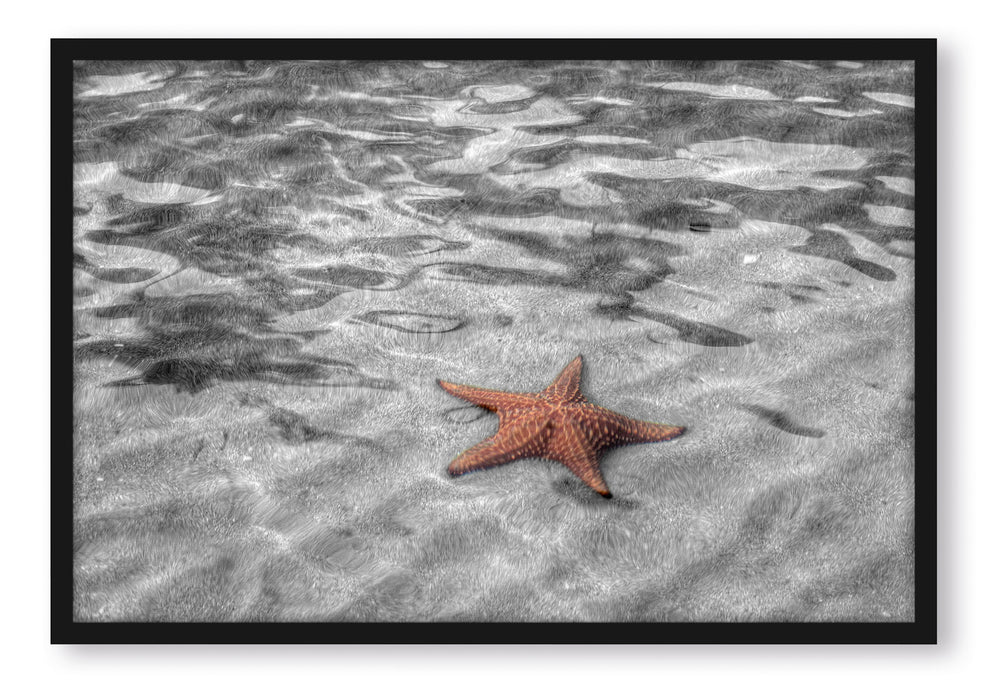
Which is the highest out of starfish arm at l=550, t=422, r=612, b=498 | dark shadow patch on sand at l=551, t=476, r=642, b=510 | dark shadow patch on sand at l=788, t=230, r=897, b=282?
dark shadow patch on sand at l=788, t=230, r=897, b=282

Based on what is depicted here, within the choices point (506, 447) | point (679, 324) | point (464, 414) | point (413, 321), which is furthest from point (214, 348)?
point (679, 324)

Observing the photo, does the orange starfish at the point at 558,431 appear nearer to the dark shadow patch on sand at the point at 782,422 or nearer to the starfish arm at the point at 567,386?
the starfish arm at the point at 567,386

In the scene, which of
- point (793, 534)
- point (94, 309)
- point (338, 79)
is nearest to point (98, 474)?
point (94, 309)

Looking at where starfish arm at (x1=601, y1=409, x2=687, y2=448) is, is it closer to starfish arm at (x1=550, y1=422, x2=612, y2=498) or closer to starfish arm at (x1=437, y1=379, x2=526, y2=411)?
starfish arm at (x1=550, y1=422, x2=612, y2=498)

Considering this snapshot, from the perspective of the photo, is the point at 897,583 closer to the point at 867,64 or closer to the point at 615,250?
the point at 615,250

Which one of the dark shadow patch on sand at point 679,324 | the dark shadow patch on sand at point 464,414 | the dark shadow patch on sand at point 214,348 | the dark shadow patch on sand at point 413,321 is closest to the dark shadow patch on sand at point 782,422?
the dark shadow patch on sand at point 679,324

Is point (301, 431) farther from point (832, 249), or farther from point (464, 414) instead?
point (832, 249)

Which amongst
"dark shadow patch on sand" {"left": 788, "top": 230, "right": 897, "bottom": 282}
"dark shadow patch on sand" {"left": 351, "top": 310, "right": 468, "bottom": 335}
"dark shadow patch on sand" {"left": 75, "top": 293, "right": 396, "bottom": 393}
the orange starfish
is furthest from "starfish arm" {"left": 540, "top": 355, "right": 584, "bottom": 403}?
"dark shadow patch on sand" {"left": 788, "top": 230, "right": 897, "bottom": 282}
